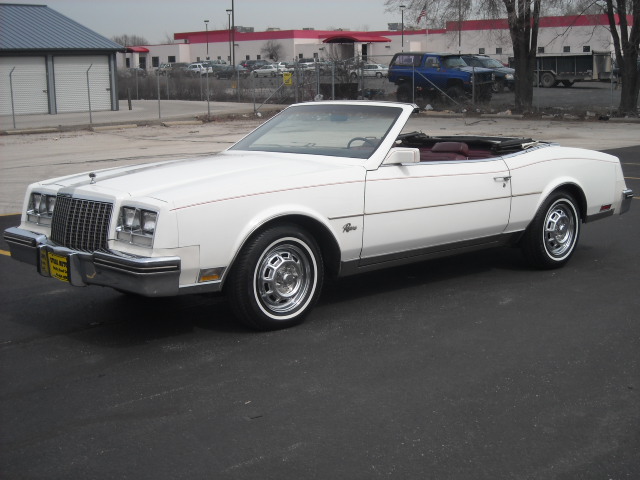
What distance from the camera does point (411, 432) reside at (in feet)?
13.1

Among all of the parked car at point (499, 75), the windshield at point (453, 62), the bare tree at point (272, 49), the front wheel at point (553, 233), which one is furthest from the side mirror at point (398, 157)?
the bare tree at point (272, 49)

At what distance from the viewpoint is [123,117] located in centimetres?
3136

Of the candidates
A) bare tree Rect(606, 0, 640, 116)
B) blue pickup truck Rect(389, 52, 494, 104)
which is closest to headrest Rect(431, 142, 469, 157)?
bare tree Rect(606, 0, 640, 116)

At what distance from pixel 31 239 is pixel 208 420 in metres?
2.21

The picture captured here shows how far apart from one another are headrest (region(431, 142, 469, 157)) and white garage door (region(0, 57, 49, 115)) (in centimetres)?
2884

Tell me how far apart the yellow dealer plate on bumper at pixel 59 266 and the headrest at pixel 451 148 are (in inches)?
131

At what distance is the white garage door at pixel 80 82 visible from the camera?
3462 cm

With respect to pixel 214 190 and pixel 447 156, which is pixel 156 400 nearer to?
pixel 214 190

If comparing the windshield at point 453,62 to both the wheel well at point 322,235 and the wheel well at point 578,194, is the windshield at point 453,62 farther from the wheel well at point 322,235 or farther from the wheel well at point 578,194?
the wheel well at point 322,235

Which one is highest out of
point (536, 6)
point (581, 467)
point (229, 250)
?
point (536, 6)

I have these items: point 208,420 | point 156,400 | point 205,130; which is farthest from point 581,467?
point 205,130

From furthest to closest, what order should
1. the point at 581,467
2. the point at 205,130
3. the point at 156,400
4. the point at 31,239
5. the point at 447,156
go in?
the point at 205,130 < the point at 447,156 < the point at 31,239 < the point at 156,400 < the point at 581,467

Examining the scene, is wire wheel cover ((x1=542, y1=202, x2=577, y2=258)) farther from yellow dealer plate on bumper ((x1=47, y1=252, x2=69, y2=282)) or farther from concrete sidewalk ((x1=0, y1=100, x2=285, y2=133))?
concrete sidewalk ((x1=0, y1=100, x2=285, y2=133))

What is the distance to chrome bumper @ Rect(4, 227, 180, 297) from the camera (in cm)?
491
